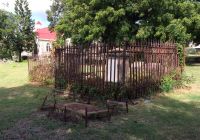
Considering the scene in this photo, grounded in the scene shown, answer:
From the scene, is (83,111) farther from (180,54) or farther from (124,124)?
(180,54)

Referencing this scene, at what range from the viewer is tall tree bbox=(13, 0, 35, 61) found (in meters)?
55.4

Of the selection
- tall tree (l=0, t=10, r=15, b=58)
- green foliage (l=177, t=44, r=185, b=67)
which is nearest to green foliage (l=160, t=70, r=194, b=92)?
green foliage (l=177, t=44, r=185, b=67)

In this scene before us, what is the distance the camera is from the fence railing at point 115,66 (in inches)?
480

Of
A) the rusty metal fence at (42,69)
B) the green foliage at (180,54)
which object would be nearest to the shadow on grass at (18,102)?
the rusty metal fence at (42,69)

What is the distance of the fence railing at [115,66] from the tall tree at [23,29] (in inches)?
1629

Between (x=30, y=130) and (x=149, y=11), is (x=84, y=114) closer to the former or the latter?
(x=30, y=130)

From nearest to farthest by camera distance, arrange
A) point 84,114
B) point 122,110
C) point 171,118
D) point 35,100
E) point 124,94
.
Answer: point 84,114 → point 171,118 → point 122,110 → point 124,94 → point 35,100

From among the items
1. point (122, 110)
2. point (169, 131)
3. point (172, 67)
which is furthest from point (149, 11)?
point (169, 131)

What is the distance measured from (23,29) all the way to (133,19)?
27497 millimetres

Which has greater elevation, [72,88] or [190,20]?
[190,20]

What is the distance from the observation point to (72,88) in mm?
13906

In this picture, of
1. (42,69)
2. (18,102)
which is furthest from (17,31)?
(18,102)

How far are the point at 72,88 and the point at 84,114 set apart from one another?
478 cm

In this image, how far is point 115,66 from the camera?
12.1 m
